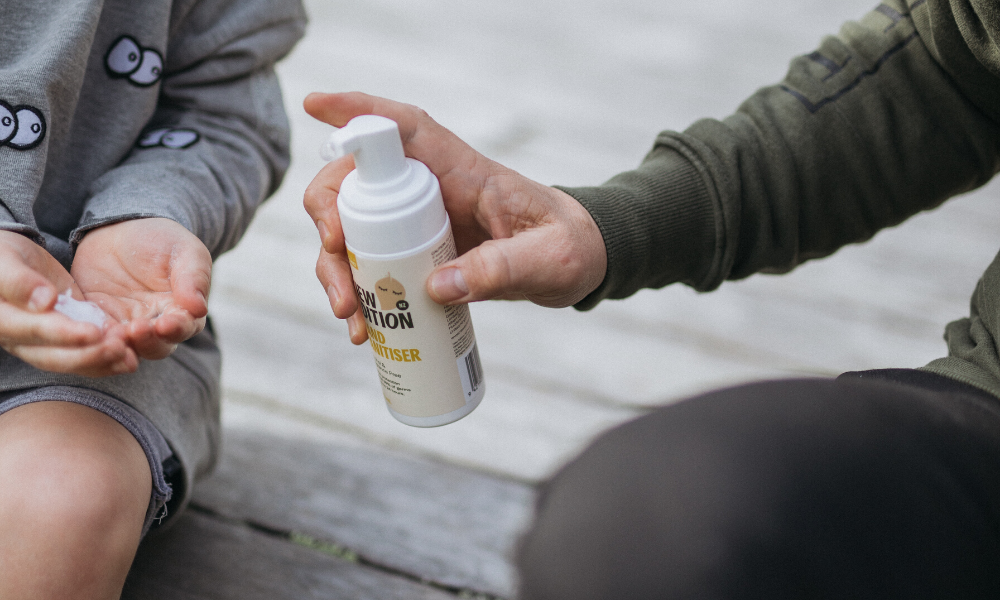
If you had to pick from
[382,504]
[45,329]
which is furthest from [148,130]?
[382,504]

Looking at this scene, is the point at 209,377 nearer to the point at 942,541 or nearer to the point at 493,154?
the point at 942,541

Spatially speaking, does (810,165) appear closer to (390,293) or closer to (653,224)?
(653,224)

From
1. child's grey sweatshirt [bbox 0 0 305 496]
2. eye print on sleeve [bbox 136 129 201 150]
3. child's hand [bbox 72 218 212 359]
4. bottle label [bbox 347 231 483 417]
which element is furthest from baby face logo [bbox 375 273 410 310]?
eye print on sleeve [bbox 136 129 201 150]

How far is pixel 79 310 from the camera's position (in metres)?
0.50

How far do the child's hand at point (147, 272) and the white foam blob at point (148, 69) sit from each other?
19cm

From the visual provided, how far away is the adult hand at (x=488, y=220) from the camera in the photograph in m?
0.58

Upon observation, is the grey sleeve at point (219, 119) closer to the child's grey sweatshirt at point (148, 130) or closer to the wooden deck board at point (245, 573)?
the child's grey sweatshirt at point (148, 130)

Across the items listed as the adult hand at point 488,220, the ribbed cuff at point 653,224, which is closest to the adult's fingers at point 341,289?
the adult hand at point 488,220

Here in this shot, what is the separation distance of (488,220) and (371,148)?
151 millimetres

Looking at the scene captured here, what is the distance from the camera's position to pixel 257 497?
0.86 m

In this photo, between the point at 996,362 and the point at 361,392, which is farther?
the point at 361,392

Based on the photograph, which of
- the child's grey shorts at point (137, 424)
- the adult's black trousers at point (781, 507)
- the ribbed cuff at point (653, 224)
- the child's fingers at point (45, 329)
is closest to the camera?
the adult's black trousers at point (781, 507)

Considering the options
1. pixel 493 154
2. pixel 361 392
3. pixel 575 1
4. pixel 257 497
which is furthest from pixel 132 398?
pixel 575 1

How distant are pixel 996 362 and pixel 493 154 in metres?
1.13
